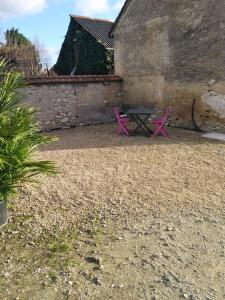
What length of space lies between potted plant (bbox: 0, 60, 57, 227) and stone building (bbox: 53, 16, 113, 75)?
14.4 metres

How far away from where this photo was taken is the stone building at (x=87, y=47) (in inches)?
738

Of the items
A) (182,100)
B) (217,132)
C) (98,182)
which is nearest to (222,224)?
(98,182)

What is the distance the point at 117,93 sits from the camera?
13.5 m

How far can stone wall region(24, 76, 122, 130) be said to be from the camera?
37.4 ft

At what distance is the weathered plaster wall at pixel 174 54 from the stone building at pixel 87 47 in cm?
526

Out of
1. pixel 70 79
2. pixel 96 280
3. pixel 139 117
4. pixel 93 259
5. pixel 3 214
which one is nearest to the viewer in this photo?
pixel 96 280

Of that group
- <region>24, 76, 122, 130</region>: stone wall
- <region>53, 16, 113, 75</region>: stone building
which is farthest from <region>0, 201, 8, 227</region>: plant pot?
<region>53, 16, 113, 75</region>: stone building

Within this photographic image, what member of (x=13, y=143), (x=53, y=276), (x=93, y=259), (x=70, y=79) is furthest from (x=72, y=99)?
(x=53, y=276)

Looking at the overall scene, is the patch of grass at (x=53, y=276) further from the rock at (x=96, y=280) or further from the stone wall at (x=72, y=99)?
the stone wall at (x=72, y=99)

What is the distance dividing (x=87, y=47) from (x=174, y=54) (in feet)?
32.7

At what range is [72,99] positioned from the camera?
476 inches

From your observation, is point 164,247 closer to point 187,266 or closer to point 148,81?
point 187,266

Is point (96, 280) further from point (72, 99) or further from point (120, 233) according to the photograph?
point (72, 99)

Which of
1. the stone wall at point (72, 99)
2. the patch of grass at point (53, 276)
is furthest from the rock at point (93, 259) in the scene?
the stone wall at point (72, 99)
